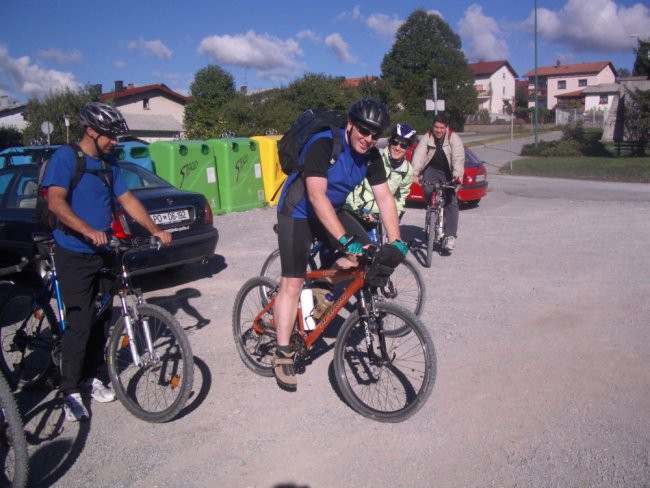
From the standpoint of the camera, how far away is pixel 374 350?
13.0 ft

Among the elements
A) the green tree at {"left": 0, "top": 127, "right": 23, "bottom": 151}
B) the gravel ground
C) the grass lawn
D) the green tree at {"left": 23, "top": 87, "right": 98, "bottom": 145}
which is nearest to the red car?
the gravel ground

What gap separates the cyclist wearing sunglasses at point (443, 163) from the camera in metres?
8.24

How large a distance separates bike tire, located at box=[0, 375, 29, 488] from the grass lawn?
20.5 metres

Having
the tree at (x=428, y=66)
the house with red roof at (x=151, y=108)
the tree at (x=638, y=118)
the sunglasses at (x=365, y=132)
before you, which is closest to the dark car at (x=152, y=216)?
the sunglasses at (x=365, y=132)

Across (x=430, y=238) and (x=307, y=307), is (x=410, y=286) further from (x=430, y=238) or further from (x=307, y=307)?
(x=430, y=238)

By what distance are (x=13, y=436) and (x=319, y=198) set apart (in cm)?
209

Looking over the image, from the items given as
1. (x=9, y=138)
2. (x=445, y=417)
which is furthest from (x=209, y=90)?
(x=445, y=417)

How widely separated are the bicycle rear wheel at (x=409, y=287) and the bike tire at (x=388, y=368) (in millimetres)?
1469

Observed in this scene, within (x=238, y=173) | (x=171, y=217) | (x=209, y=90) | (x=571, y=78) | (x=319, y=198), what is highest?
(x=571, y=78)

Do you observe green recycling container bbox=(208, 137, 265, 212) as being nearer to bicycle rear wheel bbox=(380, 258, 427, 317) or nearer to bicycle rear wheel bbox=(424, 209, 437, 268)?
bicycle rear wheel bbox=(424, 209, 437, 268)

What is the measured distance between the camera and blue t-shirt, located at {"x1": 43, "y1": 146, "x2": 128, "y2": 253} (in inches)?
148

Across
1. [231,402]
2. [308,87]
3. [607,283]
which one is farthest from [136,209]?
[308,87]

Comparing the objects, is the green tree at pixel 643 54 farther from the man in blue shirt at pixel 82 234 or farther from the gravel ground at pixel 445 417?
the man in blue shirt at pixel 82 234

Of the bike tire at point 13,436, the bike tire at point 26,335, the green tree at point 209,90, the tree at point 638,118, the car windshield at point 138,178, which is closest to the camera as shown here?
the bike tire at point 13,436
